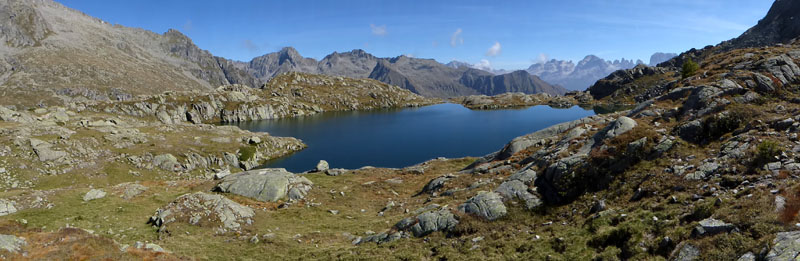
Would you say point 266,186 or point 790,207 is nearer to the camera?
point 790,207

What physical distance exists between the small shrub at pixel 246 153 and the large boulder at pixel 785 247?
94907 millimetres

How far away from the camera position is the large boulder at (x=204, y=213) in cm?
2855

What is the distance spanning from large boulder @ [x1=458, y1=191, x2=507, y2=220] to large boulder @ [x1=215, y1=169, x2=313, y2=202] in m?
21.6

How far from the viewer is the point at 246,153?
9194cm

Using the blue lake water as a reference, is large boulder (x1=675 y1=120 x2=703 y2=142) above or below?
above

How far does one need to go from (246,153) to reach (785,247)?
321 feet

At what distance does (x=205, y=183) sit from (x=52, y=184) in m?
29.2

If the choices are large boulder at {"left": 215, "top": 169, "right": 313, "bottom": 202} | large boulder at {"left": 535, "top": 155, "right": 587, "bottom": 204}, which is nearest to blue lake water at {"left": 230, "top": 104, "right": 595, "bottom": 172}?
large boulder at {"left": 215, "top": 169, "right": 313, "bottom": 202}

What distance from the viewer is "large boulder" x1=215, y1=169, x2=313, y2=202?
124 feet

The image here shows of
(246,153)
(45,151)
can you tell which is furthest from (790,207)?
(246,153)

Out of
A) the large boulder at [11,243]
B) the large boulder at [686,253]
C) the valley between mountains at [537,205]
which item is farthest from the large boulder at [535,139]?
the large boulder at [11,243]

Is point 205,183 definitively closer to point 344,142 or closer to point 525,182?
point 525,182

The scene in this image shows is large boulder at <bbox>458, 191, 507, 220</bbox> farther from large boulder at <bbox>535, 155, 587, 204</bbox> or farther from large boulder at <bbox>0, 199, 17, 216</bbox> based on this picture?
large boulder at <bbox>0, 199, 17, 216</bbox>

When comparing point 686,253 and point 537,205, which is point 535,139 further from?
point 686,253
